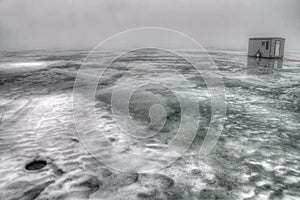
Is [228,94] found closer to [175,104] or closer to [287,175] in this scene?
[175,104]

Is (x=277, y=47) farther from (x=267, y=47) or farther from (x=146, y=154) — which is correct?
(x=146, y=154)

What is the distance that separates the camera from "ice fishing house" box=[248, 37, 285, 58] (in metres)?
25.9

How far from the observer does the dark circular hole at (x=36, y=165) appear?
3.50m

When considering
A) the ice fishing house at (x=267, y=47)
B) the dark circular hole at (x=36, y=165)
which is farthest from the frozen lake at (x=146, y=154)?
the ice fishing house at (x=267, y=47)

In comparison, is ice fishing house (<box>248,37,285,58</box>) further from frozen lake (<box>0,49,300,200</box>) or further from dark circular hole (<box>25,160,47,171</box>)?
dark circular hole (<box>25,160,47,171</box>)

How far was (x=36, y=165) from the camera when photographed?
359 centimetres

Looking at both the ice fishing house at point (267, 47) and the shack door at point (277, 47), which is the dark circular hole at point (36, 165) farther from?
the shack door at point (277, 47)

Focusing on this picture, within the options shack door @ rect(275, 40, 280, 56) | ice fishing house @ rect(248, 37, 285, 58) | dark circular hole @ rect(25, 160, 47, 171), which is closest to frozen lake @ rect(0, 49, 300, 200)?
dark circular hole @ rect(25, 160, 47, 171)

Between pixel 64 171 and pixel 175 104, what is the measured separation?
429 centimetres

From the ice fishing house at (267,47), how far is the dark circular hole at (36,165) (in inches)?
1080

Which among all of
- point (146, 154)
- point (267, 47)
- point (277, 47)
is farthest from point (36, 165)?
point (277, 47)

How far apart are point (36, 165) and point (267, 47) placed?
2892cm

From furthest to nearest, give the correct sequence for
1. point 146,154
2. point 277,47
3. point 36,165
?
point 277,47
point 146,154
point 36,165

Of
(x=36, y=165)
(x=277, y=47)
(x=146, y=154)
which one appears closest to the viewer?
(x=36, y=165)
